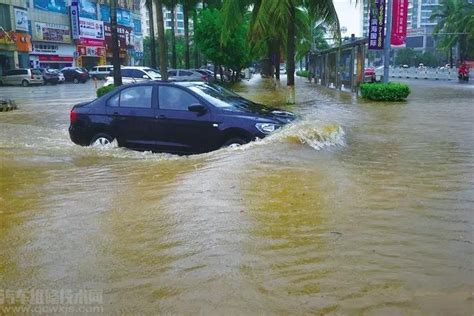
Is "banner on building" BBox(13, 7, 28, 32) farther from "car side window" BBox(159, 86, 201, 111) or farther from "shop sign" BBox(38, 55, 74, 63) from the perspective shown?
"car side window" BBox(159, 86, 201, 111)

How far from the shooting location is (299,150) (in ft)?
24.8

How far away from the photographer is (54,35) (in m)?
55.9

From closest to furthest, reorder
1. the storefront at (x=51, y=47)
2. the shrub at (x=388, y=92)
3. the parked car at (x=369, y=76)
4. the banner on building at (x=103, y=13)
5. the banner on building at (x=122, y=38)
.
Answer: the shrub at (x=388, y=92) < the parked car at (x=369, y=76) < the storefront at (x=51, y=47) < the banner on building at (x=103, y=13) < the banner on building at (x=122, y=38)

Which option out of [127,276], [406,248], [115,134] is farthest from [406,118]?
[127,276]

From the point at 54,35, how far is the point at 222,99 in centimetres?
5294

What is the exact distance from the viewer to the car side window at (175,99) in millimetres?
8203

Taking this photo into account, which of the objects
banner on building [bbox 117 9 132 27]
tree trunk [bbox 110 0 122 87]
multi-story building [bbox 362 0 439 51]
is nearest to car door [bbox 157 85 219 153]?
tree trunk [bbox 110 0 122 87]

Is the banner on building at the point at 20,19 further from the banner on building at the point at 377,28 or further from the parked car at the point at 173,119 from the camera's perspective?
the parked car at the point at 173,119

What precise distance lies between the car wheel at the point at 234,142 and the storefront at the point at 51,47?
158 feet

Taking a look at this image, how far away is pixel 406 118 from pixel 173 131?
7.78 metres

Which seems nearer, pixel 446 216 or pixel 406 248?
pixel 406 248

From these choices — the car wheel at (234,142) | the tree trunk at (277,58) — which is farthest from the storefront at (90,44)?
the car wheel at (234,142)

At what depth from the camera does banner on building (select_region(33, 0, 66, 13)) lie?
5417 centimetres

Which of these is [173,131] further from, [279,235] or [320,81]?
[320,81]
